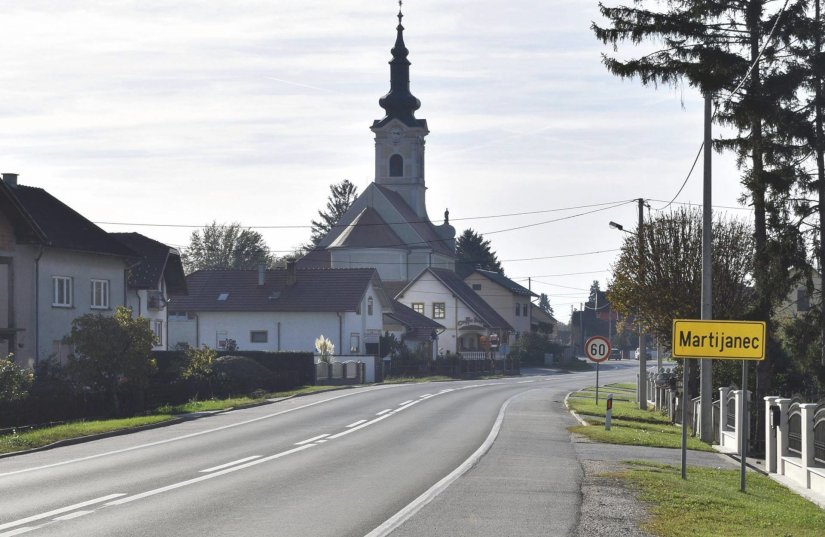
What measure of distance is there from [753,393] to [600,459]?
1189 cm

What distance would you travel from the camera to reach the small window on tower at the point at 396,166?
113938 mm

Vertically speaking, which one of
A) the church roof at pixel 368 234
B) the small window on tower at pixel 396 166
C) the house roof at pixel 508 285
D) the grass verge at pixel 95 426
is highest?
the small window on tower at pixel 396 166

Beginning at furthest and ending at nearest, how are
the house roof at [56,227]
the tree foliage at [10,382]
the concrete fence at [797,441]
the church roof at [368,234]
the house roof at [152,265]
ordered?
the church roof at [368,234] → the house roof at [152,265] → the house roof at [56,227] → the tree foliage at [10,382] → the concrete fence at [797,441]

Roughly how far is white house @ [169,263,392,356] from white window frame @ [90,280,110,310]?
22076mm

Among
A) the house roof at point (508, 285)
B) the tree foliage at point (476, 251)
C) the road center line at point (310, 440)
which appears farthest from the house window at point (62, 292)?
the tree foliage at point (476, 251)

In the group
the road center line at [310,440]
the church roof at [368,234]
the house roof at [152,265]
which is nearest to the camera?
the road center line at [310,440]

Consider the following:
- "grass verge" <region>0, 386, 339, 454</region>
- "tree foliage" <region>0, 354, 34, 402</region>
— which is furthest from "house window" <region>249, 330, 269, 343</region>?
"tree foliage" <region>0, 354, 34, 402</region>

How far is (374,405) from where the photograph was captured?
3972 centimetres

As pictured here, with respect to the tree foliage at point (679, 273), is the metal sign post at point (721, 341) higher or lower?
lower

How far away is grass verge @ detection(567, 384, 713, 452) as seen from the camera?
2698 cm

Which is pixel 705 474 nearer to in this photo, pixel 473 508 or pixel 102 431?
pixel 473 508

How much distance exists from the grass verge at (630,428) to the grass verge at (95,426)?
1107 centimetres

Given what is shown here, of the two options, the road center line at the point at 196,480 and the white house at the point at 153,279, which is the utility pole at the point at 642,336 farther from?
the white house at the point at 153,279

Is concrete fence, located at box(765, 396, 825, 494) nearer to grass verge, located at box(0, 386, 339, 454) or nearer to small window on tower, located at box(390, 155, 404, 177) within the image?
grass verge, located at box(0, 386, 339, 454)
